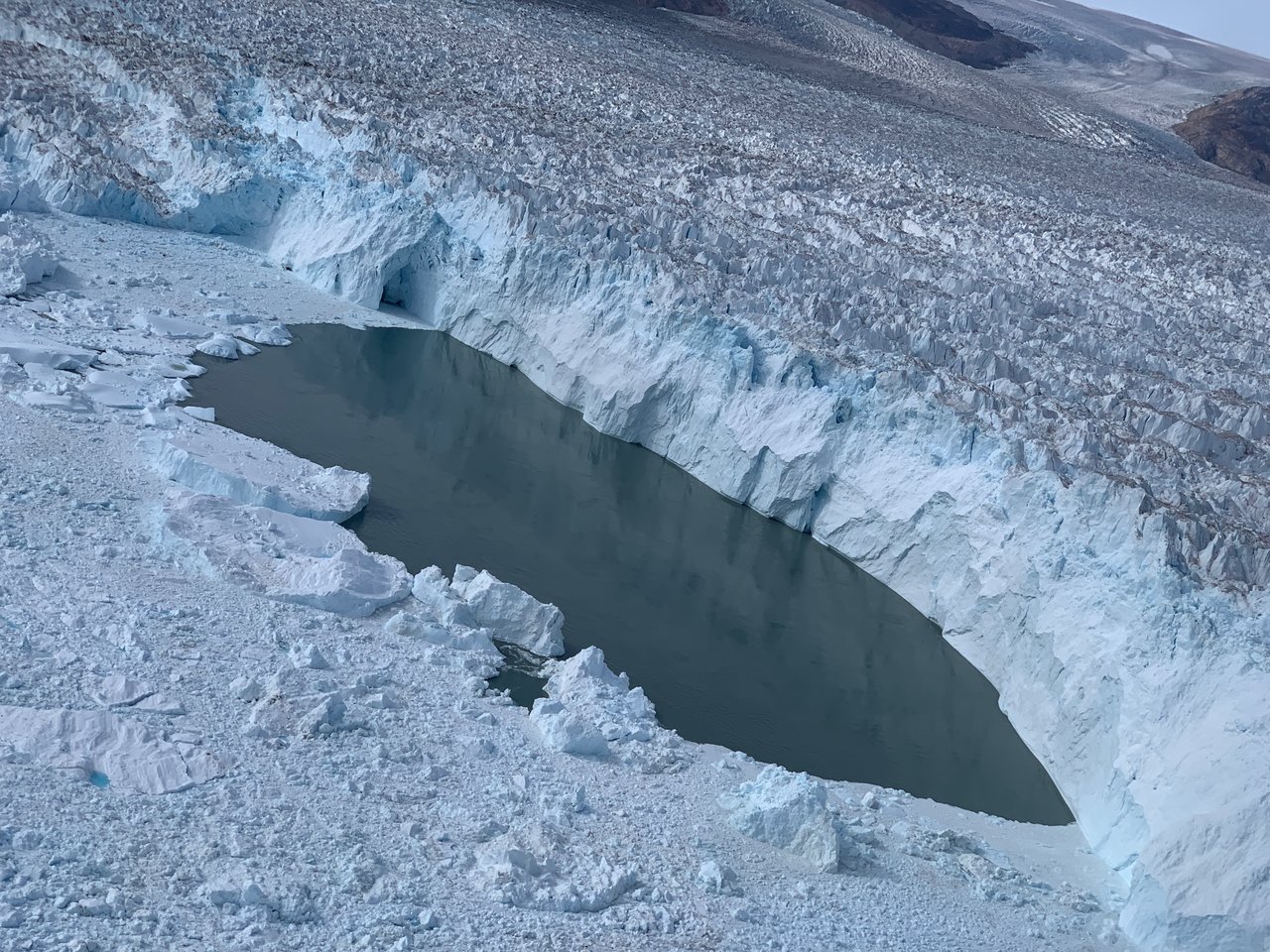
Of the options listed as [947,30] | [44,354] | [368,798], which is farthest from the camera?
[947,30]

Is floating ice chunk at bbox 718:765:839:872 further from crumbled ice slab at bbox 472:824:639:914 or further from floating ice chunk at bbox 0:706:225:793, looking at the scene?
floating ice chunk at bbox 0:706:225:793

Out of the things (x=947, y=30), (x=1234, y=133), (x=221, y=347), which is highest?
(x=947, y=30)

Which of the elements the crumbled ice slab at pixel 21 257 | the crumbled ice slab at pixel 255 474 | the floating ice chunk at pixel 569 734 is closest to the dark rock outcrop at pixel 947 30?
the crumbled ice slab at pixel 21 257

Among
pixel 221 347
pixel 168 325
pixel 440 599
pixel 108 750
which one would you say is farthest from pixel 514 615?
pixel 168 325

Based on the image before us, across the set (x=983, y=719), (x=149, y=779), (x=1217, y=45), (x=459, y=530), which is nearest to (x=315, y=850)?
(x=149, y=779)

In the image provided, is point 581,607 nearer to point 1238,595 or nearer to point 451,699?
point 451,699

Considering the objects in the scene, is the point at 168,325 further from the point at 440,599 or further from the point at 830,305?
the point at 830,305
